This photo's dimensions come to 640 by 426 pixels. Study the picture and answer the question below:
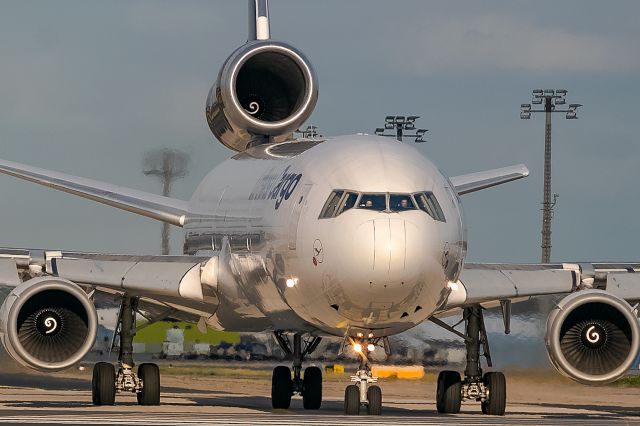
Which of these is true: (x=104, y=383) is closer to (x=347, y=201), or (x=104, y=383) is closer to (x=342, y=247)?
(x=347, y=201)

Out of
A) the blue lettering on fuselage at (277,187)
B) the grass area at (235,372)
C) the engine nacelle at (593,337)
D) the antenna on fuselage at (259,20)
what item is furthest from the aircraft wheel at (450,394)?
the grass area at (235,372)

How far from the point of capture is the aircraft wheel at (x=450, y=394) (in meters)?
28.7

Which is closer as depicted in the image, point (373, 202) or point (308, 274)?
point (373, 202)

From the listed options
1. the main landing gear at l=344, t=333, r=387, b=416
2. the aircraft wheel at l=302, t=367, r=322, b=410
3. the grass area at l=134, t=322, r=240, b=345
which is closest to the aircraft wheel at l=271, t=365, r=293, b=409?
the aircraft wheel at l=302, t=367, r=322, b=410

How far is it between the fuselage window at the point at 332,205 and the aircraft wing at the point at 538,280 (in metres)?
4.09

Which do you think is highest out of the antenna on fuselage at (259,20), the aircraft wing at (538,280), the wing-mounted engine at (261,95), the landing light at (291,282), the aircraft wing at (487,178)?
the antenna on fuselage at (259,20)

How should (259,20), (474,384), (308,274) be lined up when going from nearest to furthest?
(308,274) → (474,384) → (259,20)

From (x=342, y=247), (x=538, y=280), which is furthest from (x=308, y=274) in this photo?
(x=538, y=280)

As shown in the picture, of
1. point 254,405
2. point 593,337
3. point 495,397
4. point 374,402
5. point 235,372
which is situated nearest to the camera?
point 374,402

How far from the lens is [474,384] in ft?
94.0

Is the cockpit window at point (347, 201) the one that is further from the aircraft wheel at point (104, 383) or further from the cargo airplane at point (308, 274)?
the aircraft wheel at point (104, 383)

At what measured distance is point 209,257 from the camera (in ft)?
95.6

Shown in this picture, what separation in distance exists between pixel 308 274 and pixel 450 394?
606 cm

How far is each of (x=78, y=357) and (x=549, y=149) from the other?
42947mm
